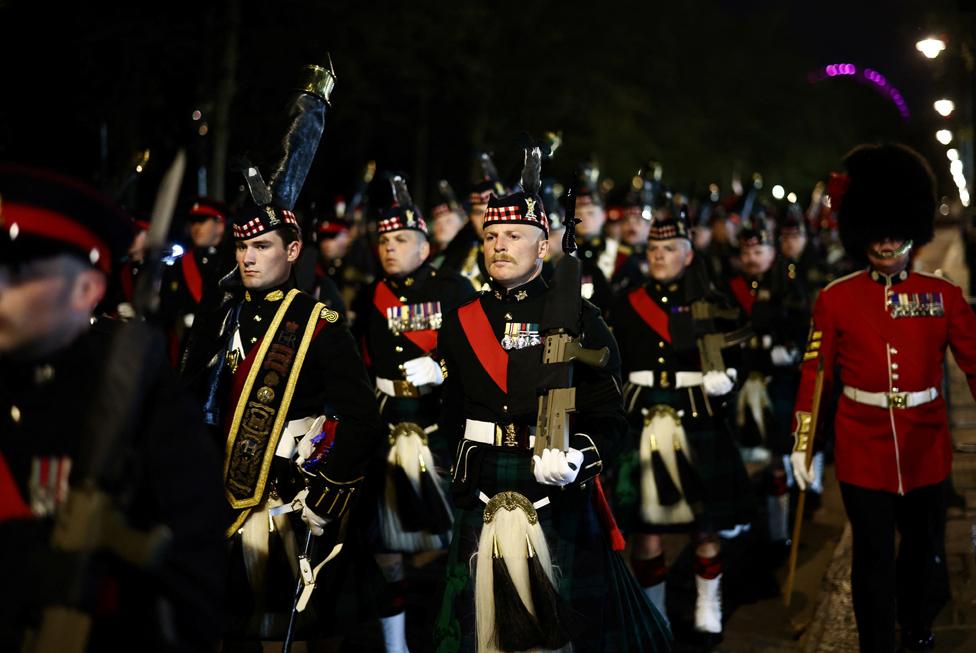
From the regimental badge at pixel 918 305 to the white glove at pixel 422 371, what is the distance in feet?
8.88

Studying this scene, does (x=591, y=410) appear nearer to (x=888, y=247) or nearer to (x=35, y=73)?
(x=888, y=247)

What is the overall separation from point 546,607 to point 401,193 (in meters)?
4.18

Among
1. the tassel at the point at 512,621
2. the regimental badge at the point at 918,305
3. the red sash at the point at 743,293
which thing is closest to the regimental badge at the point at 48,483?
the tassel at the point at 512,621

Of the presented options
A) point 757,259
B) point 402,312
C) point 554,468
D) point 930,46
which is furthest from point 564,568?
point 930,46

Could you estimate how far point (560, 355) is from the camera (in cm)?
463

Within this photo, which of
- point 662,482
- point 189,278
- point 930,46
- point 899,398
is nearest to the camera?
point 899,398

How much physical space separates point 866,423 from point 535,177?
2.18 m

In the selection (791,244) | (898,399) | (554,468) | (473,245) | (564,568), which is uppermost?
(791,244)

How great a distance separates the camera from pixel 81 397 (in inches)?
109

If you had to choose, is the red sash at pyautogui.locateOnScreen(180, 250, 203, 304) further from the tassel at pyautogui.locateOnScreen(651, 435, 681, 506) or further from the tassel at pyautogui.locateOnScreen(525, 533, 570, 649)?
the tassel at pyautogui.locateOnScreen(525, 533, 570, 649)

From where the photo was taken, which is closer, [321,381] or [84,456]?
[84,456]

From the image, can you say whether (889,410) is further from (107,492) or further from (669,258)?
(107,492)

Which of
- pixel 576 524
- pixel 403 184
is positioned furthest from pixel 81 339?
pixel 403 184

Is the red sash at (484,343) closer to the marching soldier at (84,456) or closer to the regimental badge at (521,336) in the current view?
the regimental badge at (521,336)
